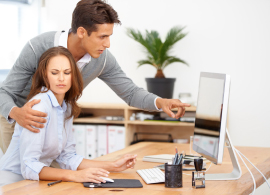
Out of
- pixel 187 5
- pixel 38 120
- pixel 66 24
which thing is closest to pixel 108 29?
pixel 38 120

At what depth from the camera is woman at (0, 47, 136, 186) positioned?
1.61 m

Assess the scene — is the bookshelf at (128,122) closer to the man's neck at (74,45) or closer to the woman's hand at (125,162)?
the man's neck at (74,45)

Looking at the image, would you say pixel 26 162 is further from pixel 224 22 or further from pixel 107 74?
pixel 224 22

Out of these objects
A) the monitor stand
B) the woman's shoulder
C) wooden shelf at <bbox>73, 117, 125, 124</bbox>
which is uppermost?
the woman's shoulder

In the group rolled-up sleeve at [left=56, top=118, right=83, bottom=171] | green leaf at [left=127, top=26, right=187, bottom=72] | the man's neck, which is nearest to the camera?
rolled-up sleeve at [left=56, top=118, right=83, bottom=171]

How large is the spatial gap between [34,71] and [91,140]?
6.32 feet

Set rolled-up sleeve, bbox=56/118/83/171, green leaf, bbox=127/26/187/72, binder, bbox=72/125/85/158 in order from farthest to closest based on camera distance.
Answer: binder, bbox=72/125/85/158 → green leaf, bbox=127/26/187/72 → rolled-up sleeve, bbox=56/118/83/171

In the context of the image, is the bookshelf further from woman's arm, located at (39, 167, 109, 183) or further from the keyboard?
woman's arm, located at (39, 167, 109, 183)

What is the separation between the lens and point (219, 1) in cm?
396

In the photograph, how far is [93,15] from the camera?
2.01 meters

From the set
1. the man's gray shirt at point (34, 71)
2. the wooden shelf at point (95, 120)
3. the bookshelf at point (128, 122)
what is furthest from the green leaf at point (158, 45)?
the man's gray shirt at point (34, 71)

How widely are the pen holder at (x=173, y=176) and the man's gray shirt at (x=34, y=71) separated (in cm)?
Result: 73

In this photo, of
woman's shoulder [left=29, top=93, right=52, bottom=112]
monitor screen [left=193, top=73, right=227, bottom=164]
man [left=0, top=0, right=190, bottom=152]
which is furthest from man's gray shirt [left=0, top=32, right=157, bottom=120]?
monitor screen [left=193, top=73, right=227, bottom=164]

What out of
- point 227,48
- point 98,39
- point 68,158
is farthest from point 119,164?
point 227,48
